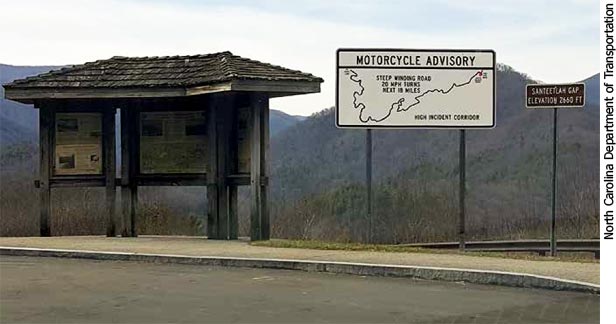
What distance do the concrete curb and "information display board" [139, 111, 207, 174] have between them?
371cm

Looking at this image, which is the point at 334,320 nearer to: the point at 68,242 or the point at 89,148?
the point at 68,242

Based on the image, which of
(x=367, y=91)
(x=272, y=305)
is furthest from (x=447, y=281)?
(x=367, y=91)

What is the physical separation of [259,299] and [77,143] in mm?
9522

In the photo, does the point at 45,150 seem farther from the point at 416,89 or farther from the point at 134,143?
the point at 416,89

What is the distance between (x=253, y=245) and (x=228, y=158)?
238 centimetres

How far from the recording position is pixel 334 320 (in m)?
9.05

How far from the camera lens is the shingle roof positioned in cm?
1747

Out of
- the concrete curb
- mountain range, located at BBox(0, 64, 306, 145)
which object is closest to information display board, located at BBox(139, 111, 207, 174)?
the concrete curb

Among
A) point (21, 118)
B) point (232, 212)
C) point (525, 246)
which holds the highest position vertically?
point (21, 118)

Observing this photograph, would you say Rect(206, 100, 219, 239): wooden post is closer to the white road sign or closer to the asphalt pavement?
the white road sign

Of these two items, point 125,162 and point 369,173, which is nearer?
point 369,173

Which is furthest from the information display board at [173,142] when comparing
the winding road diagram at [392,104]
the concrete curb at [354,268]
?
the concrete curb at [354,268]

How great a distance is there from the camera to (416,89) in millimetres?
16516

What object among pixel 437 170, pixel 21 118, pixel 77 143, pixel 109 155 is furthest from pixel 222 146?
pixel 21 118
